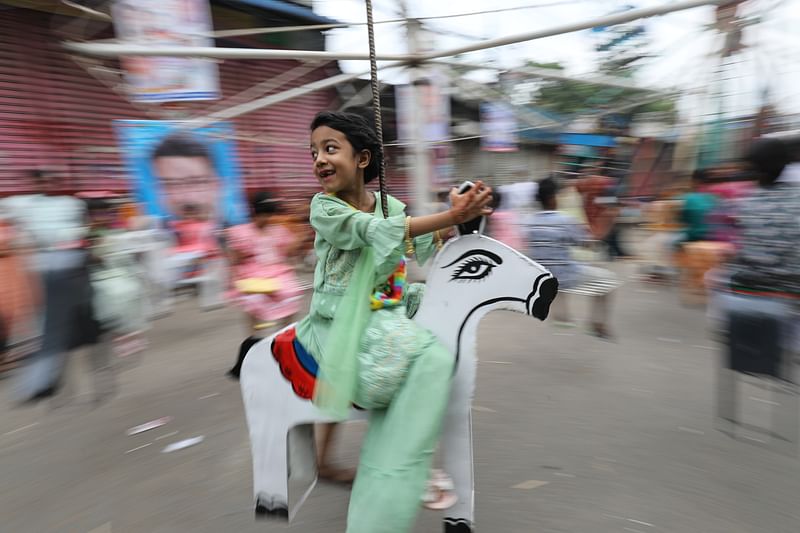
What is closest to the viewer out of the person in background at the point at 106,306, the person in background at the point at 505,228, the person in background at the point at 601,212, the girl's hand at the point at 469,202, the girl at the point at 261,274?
the girl's hand at the point at 469,202

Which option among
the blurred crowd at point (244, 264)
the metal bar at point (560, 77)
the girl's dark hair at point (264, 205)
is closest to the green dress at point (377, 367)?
the blurred crowd at point (244, 264)

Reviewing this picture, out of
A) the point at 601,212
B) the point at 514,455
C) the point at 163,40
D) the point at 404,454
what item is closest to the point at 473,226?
the point at 404,454

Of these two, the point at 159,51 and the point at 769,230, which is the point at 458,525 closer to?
the point at 769,230

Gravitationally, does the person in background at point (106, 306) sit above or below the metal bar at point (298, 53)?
below

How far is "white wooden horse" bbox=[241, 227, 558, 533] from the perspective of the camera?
66.8 inches

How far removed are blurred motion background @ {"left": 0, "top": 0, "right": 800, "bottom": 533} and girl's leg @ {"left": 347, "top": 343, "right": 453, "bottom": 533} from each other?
594 mm

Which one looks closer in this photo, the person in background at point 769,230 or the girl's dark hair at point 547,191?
the person in background at point 769,230

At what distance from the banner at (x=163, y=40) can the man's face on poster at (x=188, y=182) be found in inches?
104

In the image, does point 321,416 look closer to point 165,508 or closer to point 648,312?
point 165,508

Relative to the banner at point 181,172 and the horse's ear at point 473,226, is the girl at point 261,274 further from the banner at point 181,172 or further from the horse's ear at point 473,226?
the horse's ear at point 473,226

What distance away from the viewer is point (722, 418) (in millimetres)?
2734

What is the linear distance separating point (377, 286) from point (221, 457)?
1.49m

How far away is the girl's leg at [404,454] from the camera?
5.15ft

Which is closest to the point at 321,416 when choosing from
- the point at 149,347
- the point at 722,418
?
the point at 722,418
